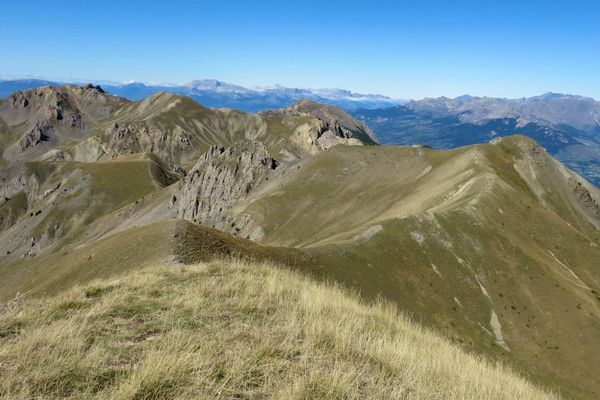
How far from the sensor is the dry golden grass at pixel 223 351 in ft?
25.3

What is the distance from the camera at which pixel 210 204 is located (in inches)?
6383

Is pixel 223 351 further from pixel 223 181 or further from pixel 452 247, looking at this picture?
pixel 223 181

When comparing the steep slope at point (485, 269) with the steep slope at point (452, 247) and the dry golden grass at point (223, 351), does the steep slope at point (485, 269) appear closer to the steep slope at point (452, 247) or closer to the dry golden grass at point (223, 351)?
the steep slope at point (452, 247)

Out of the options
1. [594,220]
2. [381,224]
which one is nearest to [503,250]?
[381,224]

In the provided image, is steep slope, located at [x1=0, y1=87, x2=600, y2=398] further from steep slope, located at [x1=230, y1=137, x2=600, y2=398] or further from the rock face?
the rock face

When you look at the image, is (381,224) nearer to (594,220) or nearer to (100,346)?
(100,346)

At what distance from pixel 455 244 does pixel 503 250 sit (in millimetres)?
7625

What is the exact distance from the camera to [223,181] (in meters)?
166

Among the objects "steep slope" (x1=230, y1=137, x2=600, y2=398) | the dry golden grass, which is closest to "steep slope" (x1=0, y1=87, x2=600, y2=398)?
"steep slope" (x1=230, y1=137, x2=600, y2=398)

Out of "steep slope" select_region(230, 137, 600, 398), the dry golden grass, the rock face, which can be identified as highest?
the dry golden grass

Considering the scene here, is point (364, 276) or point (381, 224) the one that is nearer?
point (364, 276)

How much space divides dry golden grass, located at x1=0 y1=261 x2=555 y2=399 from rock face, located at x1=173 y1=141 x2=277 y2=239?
5407 inches

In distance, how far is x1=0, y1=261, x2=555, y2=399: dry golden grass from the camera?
7.70 metres

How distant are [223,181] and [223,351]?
523ft
